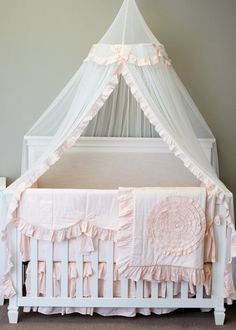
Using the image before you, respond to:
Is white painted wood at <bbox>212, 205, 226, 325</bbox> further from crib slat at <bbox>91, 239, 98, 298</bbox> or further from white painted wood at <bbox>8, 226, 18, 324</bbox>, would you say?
white painted wood at <bbox>8, 226, 18, 324</bbox>

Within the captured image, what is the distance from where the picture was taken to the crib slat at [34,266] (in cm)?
286

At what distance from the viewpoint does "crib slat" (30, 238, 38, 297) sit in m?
2.86

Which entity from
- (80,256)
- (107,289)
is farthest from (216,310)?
(80,256)

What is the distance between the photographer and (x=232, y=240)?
2865mm

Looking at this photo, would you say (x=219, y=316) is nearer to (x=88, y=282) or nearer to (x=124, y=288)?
(x=124, y=288)

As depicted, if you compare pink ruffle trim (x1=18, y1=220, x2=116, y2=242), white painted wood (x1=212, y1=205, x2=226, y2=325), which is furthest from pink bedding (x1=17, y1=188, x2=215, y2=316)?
white painted wood (x1=212, y1=205, x2=226, y2=325)

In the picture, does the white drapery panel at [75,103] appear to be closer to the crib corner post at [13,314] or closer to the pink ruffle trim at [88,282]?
the pink ruffle trim at [88,282]

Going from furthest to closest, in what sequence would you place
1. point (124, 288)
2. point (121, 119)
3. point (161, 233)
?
1. point (121, 119)
2. point (124, 288)
3. point (161, 233)

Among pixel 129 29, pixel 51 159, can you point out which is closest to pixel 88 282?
pixel 51 159

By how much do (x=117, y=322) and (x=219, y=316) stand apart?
0.59 metres

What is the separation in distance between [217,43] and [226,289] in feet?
5.34

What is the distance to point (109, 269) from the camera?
2885mm

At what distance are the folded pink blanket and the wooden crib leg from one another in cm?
25

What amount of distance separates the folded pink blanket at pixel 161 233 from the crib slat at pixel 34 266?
463mm
